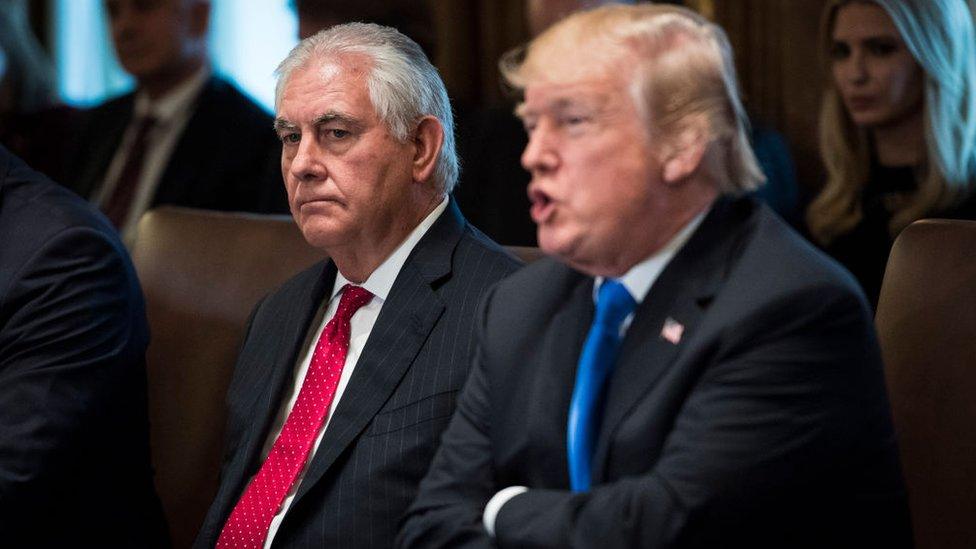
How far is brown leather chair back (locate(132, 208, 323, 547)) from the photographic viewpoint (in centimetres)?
271

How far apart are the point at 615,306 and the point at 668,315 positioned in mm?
95

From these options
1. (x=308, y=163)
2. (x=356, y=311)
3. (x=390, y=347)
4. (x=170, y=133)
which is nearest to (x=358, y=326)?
(x=356, y=311)

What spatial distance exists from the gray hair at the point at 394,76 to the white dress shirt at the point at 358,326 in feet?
0.40

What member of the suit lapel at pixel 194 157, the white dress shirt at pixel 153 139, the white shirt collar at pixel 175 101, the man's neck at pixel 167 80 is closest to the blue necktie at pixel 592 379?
the suit lapel at pixel 194 157

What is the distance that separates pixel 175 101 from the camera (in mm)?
4250

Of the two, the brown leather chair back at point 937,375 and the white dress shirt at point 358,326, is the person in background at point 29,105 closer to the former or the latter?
the white dress shirt at point 358,326

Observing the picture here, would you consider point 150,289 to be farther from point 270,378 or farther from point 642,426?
point 642,426

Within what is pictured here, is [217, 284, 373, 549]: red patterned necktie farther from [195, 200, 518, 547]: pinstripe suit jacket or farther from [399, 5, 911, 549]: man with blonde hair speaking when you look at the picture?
[399, 5, 911, 549]: man with blonde hair speaking

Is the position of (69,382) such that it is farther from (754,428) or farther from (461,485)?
(754,428)

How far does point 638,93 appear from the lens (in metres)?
1.69

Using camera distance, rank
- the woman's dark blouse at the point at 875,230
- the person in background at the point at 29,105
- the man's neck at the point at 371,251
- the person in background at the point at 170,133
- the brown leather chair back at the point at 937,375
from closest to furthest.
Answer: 1. the brown leather chair back at the point at 937,375
2. the man's neck at the point at 371,251
3. the woman's dark blouse at the point at 875,230
4. the person in background at the point at 170,133
5. the person in background at the point at 29,105

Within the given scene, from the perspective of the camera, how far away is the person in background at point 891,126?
3.06 meters

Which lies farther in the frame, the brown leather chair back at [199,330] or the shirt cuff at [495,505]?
the brown leather chair back at [199,330]

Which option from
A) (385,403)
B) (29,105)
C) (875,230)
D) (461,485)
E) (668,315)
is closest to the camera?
(668,315)
